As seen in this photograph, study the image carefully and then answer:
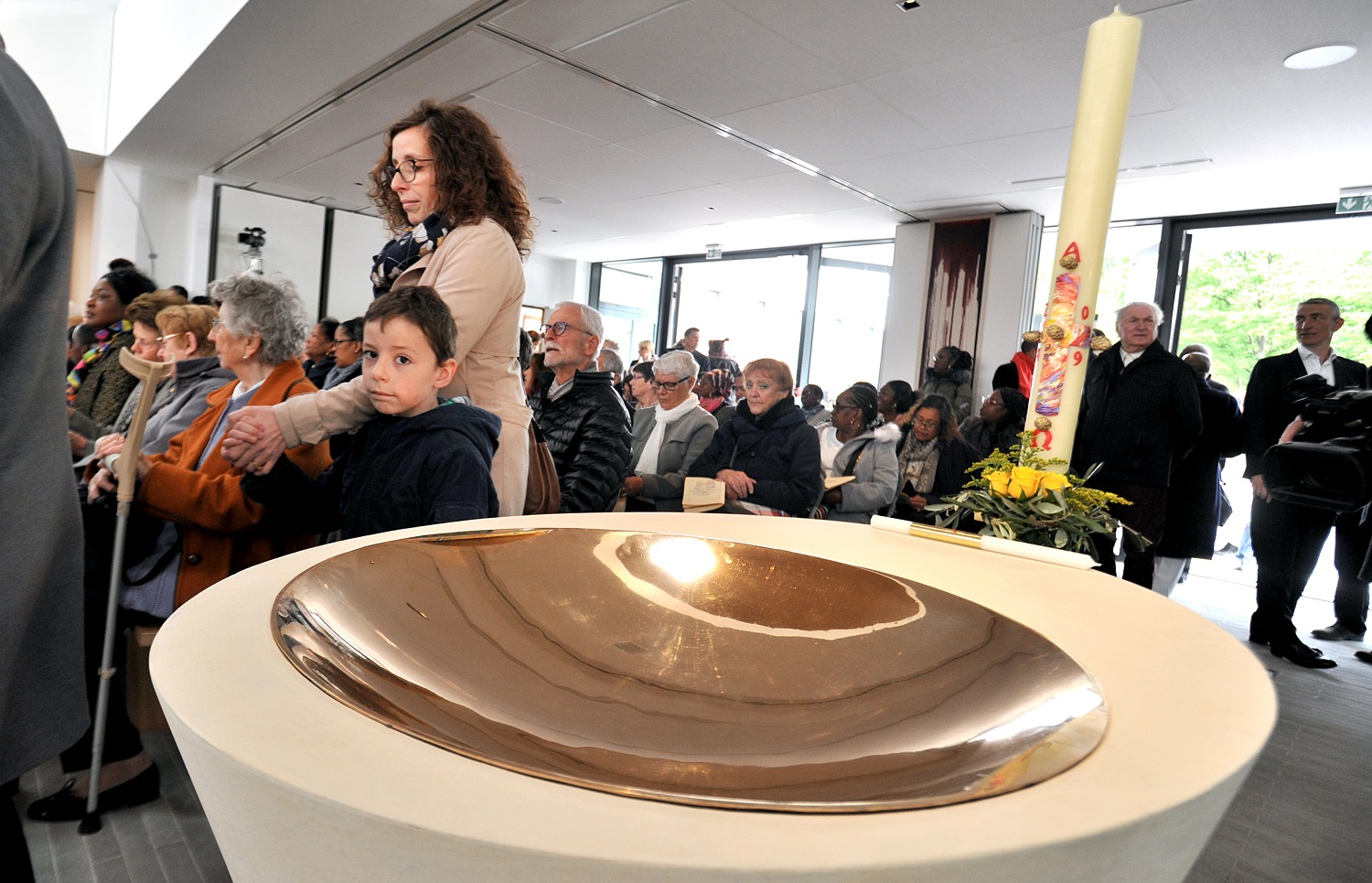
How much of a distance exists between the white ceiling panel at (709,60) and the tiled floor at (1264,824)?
3315 mm

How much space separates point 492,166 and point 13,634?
106cm

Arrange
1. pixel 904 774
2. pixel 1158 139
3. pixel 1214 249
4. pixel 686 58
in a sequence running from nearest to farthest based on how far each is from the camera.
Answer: pixel 904 774, pixel 686 58, pixel 1158 139, pixel 1214 249

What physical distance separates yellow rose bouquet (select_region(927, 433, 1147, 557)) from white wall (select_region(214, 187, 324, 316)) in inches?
330

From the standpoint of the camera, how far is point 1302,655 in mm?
3420

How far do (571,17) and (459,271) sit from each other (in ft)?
9.12

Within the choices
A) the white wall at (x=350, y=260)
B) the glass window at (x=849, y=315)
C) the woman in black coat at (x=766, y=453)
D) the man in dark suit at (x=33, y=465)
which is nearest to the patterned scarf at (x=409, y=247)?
the man in dark suit at (x=33, y=465)

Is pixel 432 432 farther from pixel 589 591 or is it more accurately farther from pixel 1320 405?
pixel 1320 405

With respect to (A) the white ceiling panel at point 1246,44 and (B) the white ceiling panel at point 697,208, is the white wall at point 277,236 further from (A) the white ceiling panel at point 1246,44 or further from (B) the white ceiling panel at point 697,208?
(A) the white ceiling panel at point 1246,44

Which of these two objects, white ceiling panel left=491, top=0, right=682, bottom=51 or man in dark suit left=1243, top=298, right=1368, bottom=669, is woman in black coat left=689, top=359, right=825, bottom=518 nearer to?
white ceiling panel left=491, top=0, right=682, bottom=51

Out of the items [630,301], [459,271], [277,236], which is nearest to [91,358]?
[459,271]

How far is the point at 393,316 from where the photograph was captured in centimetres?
142

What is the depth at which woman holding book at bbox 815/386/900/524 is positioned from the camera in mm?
3338

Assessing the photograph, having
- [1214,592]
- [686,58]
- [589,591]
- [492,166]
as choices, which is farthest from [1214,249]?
[589,591]

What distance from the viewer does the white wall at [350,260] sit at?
8.94 metres
